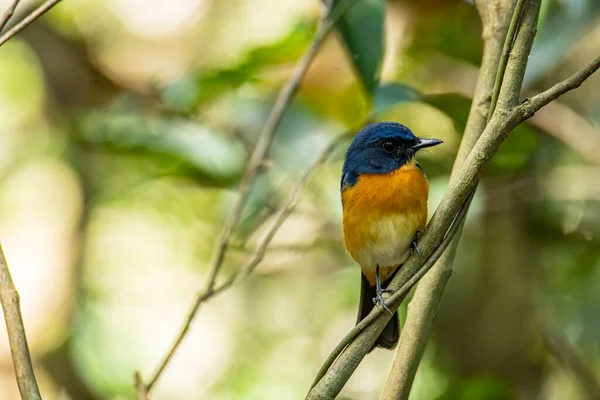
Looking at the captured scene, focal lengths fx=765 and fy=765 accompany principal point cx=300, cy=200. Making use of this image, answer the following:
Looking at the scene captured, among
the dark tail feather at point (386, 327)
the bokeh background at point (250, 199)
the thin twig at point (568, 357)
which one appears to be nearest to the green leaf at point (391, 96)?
the bokeh background at point (250, 199)

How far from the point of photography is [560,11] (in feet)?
12.9

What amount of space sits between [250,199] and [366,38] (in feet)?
3.97

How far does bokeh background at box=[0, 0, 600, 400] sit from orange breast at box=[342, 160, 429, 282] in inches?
21.8

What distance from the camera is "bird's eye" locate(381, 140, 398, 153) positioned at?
346cm

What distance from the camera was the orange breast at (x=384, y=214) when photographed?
3.21 metres

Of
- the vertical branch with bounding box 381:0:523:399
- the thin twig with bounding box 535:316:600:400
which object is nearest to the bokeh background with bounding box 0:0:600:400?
the thin twig with bounding box 535:316:600:400

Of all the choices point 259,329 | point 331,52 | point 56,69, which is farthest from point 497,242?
point 56,69

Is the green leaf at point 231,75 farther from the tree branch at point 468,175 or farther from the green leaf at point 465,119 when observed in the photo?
the tree branch at point 468,175

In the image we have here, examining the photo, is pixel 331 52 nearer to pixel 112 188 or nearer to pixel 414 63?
pixel 414 63

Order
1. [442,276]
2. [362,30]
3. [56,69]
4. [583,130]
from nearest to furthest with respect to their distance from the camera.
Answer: [442,276]
[362,30]
[583,130]
[56,69]

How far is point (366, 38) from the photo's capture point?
12.3ft

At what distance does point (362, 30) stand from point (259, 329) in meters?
4.74


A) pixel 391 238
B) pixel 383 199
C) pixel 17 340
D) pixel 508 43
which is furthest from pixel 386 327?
pixel 17 340

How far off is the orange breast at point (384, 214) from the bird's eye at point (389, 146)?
4.2 inches
